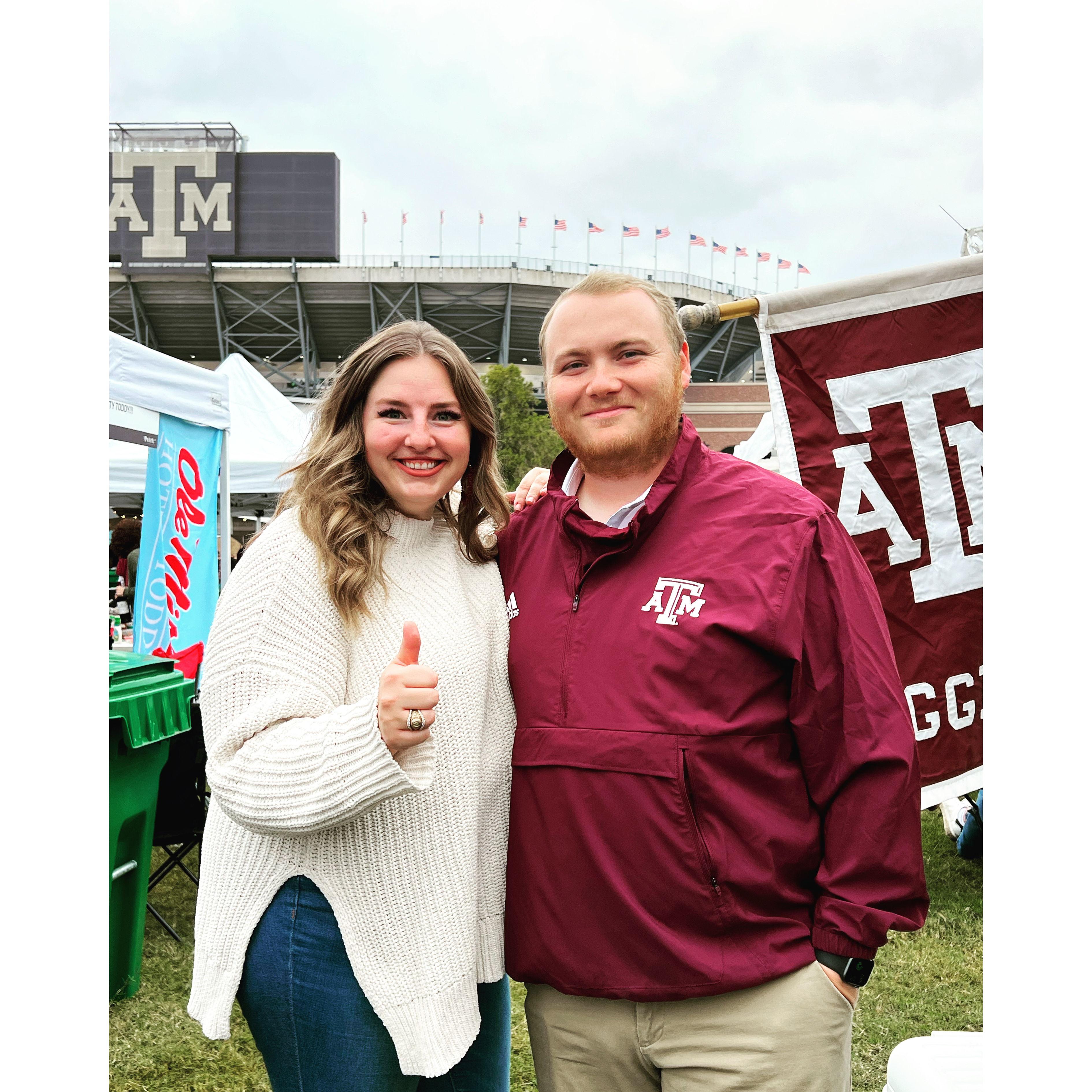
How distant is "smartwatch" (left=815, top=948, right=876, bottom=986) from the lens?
1.65 metres

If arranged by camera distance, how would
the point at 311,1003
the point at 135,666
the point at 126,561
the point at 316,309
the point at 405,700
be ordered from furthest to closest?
1. the point at 316,309
2. the point at 126,561
3. the point at 135,666
4. the point at 311,1003
5. the point at 405,700

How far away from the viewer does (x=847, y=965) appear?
5.40ft

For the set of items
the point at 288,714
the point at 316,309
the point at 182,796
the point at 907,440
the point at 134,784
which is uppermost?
the point at 316,309

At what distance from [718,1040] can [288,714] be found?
98 cm

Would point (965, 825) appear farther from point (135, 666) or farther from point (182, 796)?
point (135, 666)

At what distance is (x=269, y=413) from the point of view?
1141cm

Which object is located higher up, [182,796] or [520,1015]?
[182,796]

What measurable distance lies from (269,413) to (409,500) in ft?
33.4

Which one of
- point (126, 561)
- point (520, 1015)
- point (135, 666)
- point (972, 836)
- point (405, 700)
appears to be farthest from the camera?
point (126, 561)

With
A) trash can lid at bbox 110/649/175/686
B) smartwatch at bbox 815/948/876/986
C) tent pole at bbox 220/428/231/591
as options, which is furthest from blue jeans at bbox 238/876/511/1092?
tent pole at bbox 220/428/231/591

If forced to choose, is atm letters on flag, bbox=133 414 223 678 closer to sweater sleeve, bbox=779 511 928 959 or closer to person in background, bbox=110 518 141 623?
person in background, bbox=110 518 141 623

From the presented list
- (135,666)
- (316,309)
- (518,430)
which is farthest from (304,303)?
(135,666)

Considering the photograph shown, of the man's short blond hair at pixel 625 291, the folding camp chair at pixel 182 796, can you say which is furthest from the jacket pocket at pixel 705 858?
the folding camp chair at pixel 182 796

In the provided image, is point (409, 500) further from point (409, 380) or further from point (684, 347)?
point (684, 347)
